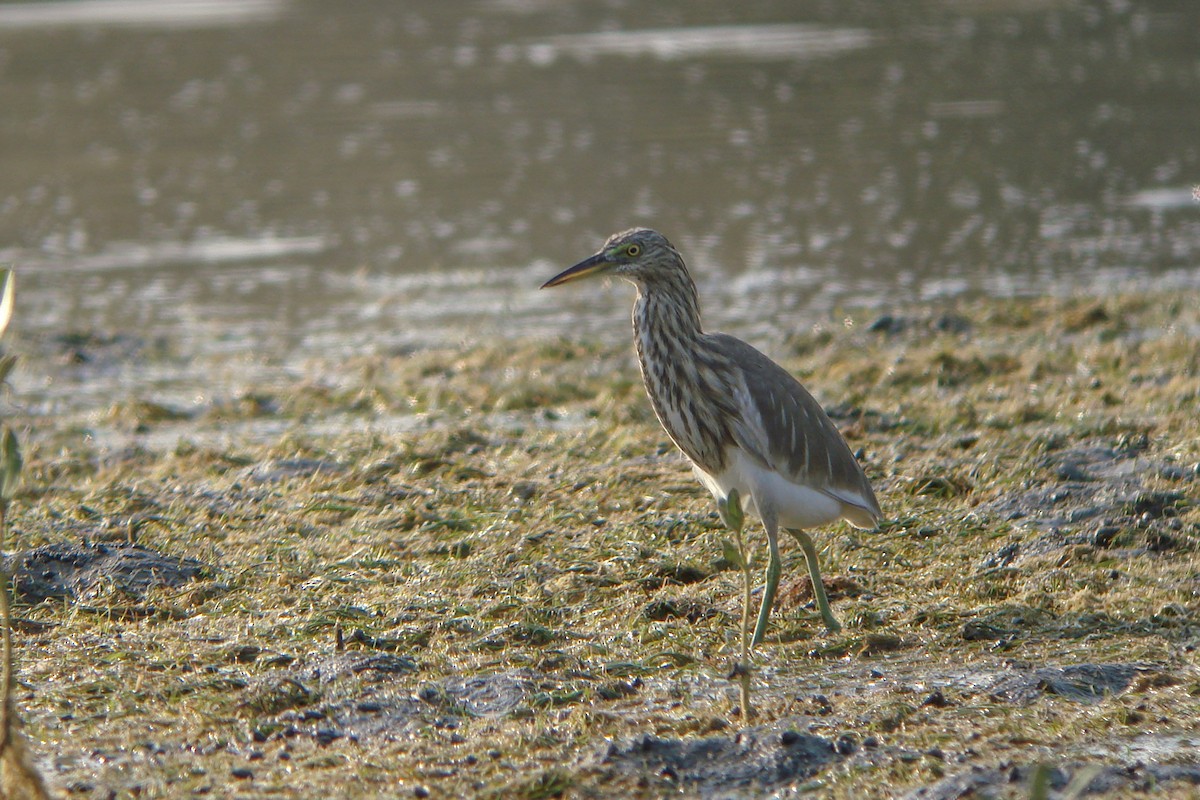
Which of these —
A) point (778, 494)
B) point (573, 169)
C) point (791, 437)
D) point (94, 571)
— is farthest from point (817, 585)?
point (573, 169)

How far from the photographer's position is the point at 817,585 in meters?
4.85

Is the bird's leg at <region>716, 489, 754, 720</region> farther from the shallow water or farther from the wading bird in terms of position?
the shallow water

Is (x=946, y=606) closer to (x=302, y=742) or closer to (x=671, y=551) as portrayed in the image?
(x=671, y=551)

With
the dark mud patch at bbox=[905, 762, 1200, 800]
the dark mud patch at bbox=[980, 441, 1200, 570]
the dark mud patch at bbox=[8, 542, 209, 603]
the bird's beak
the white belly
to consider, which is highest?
the bird's beak

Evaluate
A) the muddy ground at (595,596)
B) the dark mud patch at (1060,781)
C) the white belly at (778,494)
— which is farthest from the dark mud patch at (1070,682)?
the white belly at (778,494)

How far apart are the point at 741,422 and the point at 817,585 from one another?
550 millimetres

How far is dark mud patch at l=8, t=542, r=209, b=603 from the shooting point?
5.20m

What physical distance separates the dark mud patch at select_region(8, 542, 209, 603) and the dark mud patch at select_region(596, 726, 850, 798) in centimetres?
214

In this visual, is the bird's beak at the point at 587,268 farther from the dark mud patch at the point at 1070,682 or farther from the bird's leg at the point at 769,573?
the dark mud patch at the point at 1070,682

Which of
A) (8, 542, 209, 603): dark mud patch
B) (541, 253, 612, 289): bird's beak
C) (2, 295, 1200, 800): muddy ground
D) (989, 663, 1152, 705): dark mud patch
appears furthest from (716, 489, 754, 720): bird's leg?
(8, 542, 209, 603): dark mud patch

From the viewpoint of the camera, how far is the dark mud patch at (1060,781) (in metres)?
3.47

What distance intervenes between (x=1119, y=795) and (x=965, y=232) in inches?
317

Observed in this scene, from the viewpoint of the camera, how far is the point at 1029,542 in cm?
528

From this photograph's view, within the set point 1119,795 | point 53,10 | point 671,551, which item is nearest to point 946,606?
point 671,551
